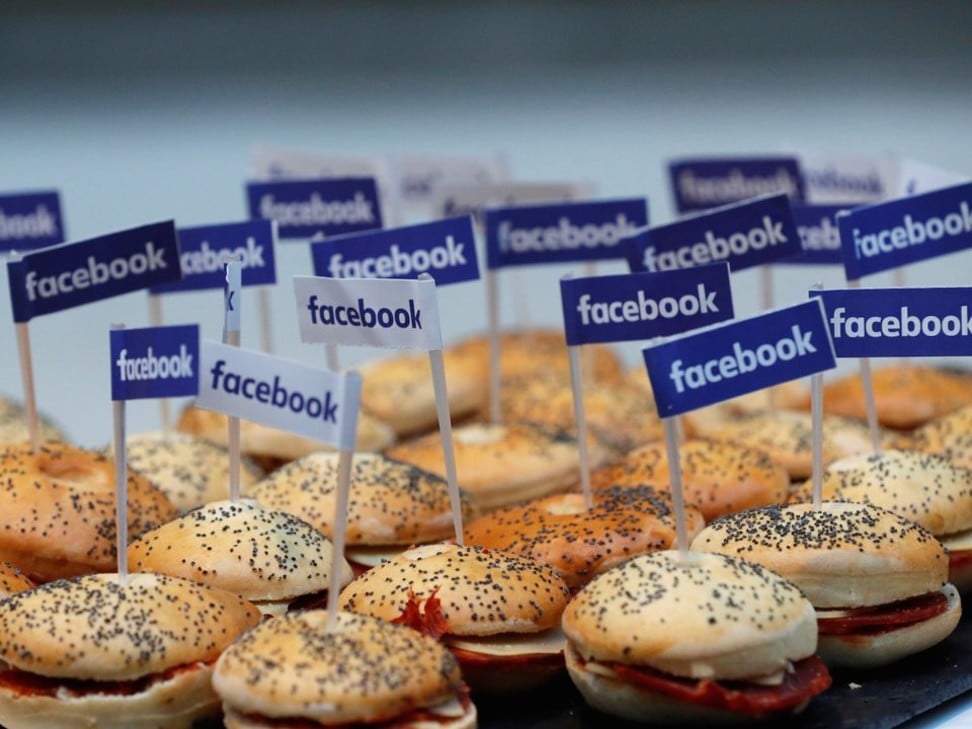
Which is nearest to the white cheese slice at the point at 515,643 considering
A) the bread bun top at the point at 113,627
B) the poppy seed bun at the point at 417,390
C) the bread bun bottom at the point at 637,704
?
the bread bun bottom at the point at 637,704

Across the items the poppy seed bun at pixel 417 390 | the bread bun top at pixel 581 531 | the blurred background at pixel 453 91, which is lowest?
the poppy seed bun at pixel 417 390

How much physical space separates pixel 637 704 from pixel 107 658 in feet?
4.08

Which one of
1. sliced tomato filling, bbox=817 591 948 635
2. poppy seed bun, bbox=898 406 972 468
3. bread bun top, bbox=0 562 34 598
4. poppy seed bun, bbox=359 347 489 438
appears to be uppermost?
bread bun top, bbox=0 562 34 598

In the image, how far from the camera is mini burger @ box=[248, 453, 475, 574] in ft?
16.1

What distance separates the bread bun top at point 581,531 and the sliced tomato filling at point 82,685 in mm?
1147

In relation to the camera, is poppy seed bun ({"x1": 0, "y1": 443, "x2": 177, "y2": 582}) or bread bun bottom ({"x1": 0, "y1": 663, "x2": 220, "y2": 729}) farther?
poppy seed bun ({"x1": 0, "y1": 443, "x2": 177, "y2": 582})

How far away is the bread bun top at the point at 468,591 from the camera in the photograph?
401 centimetres

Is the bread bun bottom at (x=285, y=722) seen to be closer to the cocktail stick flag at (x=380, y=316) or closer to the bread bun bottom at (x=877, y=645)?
the cocktail stick flag at (x=380, y=316)

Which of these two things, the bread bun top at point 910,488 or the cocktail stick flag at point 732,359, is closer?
the cocktail stick flag at point 732,359

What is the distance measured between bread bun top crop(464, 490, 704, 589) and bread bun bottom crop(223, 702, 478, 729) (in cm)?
93

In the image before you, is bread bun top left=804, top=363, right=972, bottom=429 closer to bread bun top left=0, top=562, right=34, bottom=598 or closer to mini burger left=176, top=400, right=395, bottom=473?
mini burger left=176, top=400, right=395, bottom=473

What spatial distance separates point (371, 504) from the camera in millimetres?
4922

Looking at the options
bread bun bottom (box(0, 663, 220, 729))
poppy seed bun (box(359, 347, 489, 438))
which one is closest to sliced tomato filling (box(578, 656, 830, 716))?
bread bun bottom (box(0, 663, 220, 729))

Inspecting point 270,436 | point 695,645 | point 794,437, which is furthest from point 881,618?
point 270,436
